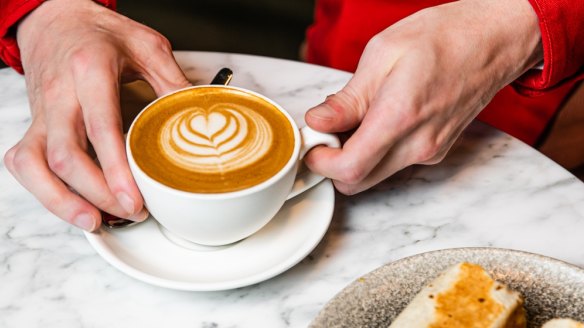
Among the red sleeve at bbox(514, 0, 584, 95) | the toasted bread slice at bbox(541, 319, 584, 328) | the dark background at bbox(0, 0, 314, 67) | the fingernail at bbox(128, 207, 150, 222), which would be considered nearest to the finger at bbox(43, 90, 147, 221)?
the fingernail at bbox(128, 207, 150, 222)

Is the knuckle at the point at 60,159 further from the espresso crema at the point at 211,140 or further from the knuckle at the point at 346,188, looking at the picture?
the knuckle at the point at 346,188

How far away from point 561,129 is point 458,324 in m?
0.84

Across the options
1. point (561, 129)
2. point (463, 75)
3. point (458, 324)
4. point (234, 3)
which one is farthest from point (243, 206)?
point (234, 3)

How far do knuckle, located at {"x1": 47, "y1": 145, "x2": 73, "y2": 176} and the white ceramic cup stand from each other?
91 mm

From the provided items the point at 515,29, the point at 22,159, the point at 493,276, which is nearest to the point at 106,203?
the point at 22,159

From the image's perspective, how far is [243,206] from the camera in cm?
75

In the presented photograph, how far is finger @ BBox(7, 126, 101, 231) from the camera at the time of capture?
81 cm

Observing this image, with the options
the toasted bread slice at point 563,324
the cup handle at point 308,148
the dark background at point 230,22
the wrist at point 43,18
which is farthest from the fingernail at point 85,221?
the dark background at point 230,22

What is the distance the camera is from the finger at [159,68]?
0.99 metres

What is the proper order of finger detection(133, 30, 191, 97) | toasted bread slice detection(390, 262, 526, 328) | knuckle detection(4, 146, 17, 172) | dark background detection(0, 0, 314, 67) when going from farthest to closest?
dark background detection(0, 0, 314, 67) < finger detection(133, 30, 191, 97) < knuckle detection(4, 146, 17, 172) < toasted bread slice detection(390, 262, 526, 328)

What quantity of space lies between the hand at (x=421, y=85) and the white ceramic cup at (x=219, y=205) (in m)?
0.06

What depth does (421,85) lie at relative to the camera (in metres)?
0.87

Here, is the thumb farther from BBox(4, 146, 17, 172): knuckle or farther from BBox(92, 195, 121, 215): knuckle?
BBox(4, 146, 17, 172): knuckle

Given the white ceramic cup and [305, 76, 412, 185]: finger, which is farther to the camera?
[305, 76, 412, 185]: finger
